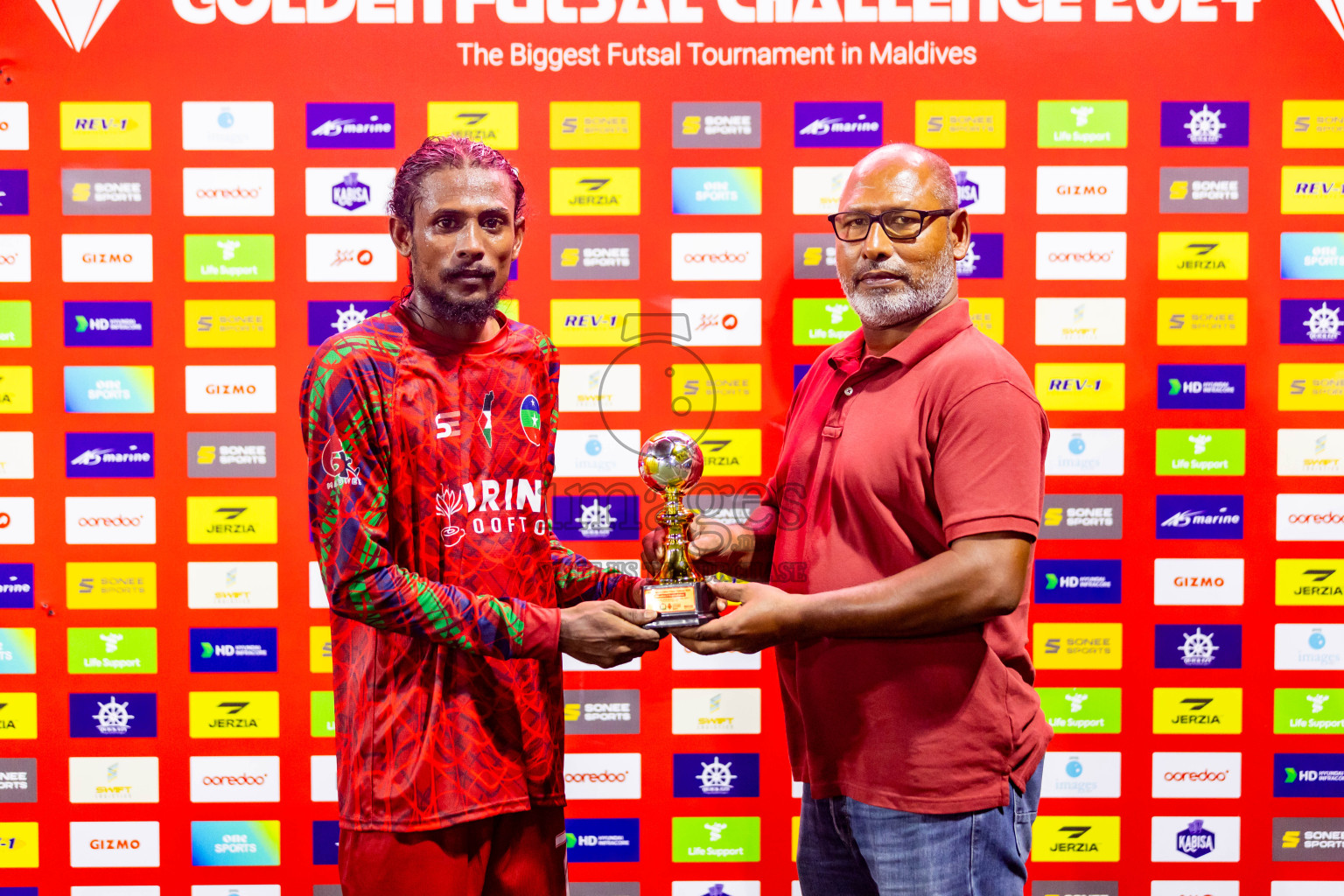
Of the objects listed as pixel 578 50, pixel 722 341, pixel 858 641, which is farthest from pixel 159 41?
pixel 858 641

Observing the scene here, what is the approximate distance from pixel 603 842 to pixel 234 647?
59.0 inches

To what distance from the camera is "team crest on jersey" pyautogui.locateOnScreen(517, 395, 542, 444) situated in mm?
1895

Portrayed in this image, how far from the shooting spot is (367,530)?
1.74m

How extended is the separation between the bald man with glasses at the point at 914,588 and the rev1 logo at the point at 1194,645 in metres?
1.55

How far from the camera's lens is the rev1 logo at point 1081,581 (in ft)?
10.2

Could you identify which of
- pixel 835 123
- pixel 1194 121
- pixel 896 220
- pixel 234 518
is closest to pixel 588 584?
pixel 896 220

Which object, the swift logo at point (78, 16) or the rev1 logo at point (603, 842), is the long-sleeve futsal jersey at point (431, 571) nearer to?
the rev1 logo at point (603, 842)

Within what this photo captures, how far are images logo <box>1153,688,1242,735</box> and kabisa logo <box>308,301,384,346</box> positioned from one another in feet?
10.3

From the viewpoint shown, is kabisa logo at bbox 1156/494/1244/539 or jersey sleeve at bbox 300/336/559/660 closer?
jersey sleeve at bbox 300/336/559/660

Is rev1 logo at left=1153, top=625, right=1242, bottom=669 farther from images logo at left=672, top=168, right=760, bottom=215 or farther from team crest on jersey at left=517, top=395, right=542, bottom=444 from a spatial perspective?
team crest on jersey at left=517, top=395, right=542, bottom=444

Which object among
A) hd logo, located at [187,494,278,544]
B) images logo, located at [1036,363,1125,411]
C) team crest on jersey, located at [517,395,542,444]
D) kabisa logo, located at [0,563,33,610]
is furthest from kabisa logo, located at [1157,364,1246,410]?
kabisa logo, located at [0,563,33,610]

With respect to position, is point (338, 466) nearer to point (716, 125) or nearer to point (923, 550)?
point (923, 550)

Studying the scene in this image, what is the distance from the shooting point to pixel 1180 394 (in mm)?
3086

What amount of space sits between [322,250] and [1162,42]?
3.00 metres
